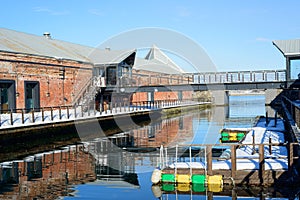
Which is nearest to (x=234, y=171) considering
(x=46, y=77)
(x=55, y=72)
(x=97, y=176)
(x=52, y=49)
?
(x=97, y=176)

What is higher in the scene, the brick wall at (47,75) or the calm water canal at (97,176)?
the brick wall at (47,75)

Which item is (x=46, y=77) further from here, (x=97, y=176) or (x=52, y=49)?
(x=97, y=176)

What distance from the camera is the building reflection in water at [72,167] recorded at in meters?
12.8

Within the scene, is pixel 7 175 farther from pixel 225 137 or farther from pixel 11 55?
pixel 11 55

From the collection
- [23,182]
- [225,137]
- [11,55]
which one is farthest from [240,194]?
[11,55]

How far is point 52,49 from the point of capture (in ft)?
125

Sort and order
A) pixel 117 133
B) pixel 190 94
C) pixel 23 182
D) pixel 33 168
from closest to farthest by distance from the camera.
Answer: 1. pixel 23 182
2. pixel 33 168
3. pixel 117 133
4. pixel 190 94

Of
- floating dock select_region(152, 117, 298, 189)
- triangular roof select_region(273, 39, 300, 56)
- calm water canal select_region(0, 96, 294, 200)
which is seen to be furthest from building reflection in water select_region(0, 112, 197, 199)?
triangular roof select_region(273, 39, 300, 56)

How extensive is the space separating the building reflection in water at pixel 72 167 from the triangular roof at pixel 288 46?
52.6ft

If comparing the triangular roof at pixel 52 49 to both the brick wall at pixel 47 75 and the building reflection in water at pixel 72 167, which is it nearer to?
the brick wall at pixel 47 75

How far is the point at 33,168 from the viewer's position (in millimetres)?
16031

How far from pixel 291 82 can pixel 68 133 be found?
62.0 ft

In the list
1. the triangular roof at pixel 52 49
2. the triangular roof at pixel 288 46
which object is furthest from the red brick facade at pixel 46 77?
the triangular roof at pixel 288 46

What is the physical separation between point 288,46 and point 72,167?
2590cm
